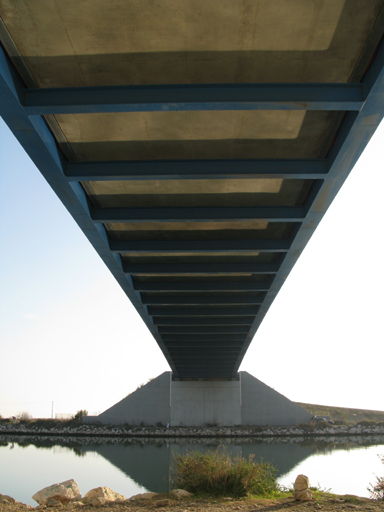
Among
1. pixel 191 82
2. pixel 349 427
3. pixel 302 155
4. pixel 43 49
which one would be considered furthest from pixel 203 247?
pixel 349 427

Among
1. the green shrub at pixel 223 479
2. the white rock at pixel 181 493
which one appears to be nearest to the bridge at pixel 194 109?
the green shrub at pixel 223 479

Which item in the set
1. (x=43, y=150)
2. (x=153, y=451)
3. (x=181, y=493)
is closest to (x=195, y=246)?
(x=43, y=150)

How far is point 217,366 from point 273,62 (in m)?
31.2

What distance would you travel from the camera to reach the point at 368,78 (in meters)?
6.25

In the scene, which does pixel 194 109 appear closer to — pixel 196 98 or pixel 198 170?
pixel 196 98

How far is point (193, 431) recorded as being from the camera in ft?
134

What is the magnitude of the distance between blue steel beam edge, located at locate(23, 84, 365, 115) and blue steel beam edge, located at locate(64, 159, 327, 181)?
1937mm

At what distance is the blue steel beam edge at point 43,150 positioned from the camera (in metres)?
6.15

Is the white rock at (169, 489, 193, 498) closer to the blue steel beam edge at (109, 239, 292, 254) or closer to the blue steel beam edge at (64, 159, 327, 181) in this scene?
the blue steel beam edge at (109, 239, 292, 254)

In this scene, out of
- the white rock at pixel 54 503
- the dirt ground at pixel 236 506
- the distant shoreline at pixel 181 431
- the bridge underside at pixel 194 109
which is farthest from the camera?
the distant shoreline at pixel 181 431

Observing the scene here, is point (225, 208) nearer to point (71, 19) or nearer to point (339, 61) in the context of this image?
point (339, 61)

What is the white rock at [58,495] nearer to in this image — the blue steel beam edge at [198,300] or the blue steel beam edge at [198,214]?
the blue steel beam edge at [198,214]

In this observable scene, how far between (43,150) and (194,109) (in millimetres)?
2651

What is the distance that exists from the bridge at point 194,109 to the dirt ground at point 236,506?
5.59 metres
